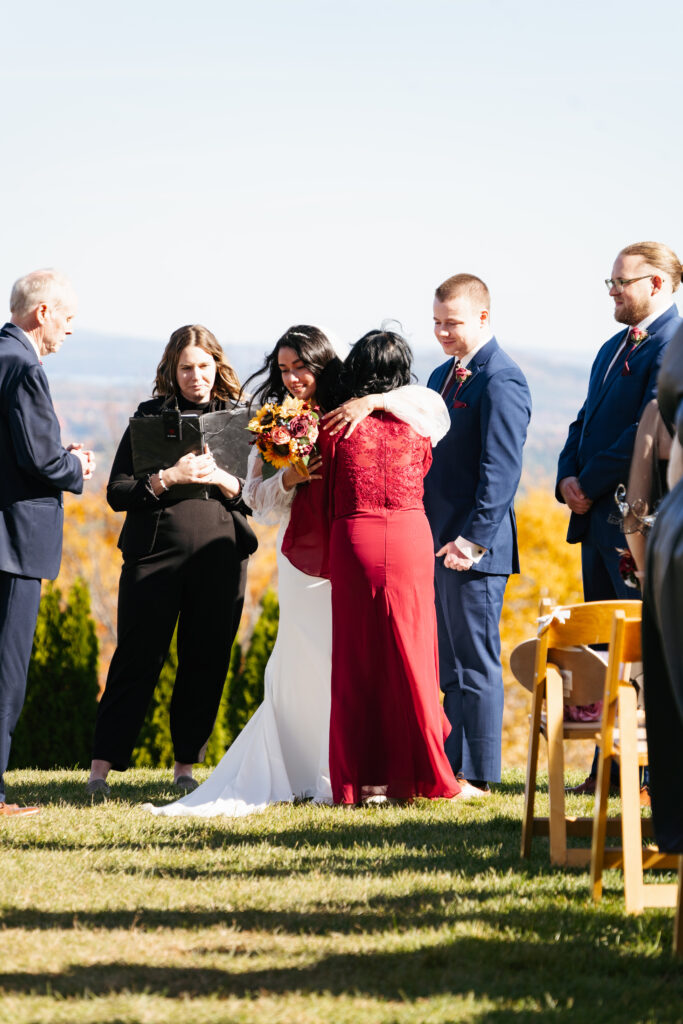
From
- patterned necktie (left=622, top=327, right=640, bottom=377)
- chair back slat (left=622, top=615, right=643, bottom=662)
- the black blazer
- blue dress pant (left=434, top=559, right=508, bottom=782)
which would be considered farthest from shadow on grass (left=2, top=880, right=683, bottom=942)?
patterned necktie (left=622, top=327, right=640, bottom=377)

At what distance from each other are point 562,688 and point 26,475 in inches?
115

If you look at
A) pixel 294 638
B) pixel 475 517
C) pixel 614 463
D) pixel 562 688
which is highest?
pixel 614 463

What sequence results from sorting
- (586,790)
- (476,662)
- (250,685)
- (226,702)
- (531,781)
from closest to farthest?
1. (531,781)
2. (476,662)
3. (586,790)
4. (250,685)
5. (226,702)

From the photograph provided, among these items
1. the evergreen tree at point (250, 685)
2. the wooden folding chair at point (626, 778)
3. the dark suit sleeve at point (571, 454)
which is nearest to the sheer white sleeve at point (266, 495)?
the dark suit sleeve at point (571, 454)

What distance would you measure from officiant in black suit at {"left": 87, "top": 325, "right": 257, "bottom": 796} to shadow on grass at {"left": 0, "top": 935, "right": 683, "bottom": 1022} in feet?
10.5

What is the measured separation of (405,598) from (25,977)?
124 inches

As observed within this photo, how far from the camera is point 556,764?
181 inches

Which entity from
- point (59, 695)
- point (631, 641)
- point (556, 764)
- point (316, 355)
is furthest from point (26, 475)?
point (59, 695)

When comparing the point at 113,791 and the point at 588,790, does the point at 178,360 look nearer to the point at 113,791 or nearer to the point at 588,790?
the point at 113,791

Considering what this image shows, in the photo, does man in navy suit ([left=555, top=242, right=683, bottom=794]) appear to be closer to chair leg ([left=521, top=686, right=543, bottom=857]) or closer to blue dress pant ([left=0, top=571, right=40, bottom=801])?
chair leg ([left=521, top=686, right=543, bottom=857])

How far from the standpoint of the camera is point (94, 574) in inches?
993

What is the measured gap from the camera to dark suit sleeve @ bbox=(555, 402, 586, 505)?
21.7ft

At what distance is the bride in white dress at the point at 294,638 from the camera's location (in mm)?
6125

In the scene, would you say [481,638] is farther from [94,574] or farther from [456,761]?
[94,574]
